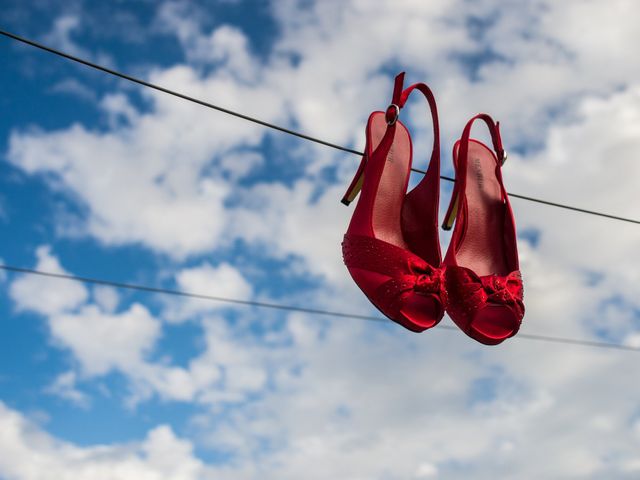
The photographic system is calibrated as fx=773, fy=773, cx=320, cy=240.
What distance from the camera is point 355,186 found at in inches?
122

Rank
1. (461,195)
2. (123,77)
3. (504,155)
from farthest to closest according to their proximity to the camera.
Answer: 1. (504,155)
2. (461,195)
3. (123,77)

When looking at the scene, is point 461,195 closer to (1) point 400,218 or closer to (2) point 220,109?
(1) point 400,218

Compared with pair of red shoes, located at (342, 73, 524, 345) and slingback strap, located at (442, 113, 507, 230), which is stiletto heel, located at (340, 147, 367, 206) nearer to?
pair of red shoes, located at (342, 73, 524, 345)

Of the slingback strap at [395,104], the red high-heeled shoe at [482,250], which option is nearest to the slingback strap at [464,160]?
the red high-heeled shoe at [482,250]

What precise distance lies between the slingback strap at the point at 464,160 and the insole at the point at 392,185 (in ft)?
0.72

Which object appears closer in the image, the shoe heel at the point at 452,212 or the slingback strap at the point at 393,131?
the slingback strap at the point at 393,131

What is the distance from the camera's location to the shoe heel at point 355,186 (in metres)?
3.08

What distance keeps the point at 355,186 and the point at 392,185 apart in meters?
0.16

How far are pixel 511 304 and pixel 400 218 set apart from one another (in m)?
0.55

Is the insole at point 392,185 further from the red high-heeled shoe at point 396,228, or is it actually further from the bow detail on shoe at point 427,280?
the bow detail on shoe at point 427,280

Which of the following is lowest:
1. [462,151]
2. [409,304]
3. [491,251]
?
[409,304]

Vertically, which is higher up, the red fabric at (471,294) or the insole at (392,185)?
the insole at (392,185)

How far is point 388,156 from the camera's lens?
3238 millimetres

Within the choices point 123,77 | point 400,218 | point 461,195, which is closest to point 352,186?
point 400,218
